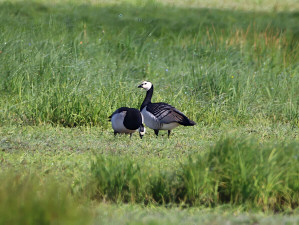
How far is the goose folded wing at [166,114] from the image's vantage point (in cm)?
979

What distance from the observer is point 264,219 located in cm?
558

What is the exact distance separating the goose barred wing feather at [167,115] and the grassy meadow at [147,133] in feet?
1.43

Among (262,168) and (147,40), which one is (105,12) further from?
(262,168)

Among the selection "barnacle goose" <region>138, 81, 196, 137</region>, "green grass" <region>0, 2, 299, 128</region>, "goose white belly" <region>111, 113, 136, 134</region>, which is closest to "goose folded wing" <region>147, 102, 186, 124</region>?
"barnacle goose" <region>138, 81, 196, 137</region>

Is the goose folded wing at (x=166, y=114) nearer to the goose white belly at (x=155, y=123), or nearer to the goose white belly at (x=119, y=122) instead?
the goose white belly at (x=155, y=123)

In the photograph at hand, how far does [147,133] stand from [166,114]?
1087mm

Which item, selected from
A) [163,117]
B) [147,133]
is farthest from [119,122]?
[147,133]

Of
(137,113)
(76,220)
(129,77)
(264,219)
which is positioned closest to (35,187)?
(76,220)

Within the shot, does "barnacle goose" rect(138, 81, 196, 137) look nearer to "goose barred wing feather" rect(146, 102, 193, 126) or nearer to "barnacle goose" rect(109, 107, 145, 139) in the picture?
"goose barred wing feather" rect(146, 102, 193, 126)

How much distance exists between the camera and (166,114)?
9820 mm

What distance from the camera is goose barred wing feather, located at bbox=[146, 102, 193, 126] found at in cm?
980

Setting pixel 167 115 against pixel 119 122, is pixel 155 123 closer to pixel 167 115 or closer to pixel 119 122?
pixel 167 115

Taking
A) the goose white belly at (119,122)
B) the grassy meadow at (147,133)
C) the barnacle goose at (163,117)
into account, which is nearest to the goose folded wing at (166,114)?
the barnacle goose at (163,117)

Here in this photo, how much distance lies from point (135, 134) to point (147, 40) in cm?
663
